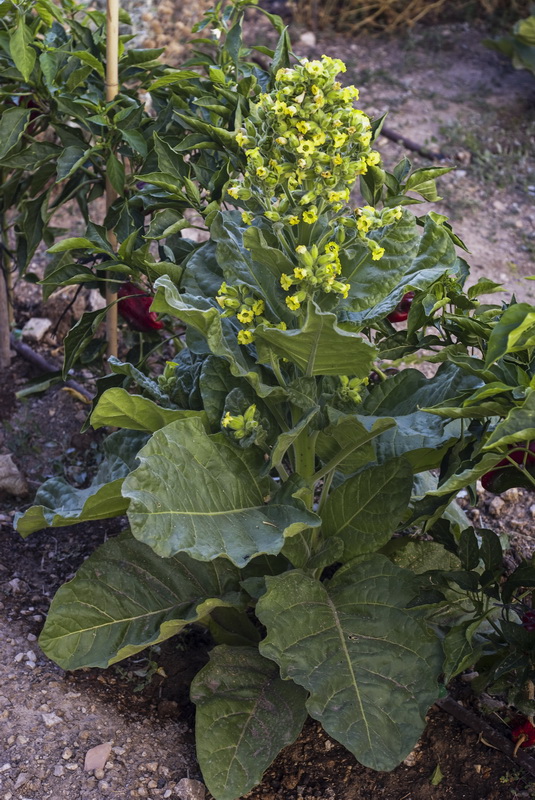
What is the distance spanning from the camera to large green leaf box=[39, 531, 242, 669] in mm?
1922

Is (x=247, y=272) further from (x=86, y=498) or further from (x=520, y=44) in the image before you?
(x=520, y=44)

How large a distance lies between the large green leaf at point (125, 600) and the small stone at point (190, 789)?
0.30 m

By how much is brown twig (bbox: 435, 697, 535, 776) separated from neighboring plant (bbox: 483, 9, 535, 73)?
4242mm

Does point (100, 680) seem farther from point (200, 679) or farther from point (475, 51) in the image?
point (475, 51)

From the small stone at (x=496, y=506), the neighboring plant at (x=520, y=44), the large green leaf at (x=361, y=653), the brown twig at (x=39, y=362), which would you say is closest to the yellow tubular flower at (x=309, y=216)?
the large green leaf at (x=361, y=653)

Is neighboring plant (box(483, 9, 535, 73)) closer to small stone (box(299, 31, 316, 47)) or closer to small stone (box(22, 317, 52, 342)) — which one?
small stone (box(299, 31, 316, 47))

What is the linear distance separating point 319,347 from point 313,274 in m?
0.13

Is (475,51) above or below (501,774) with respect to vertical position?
above

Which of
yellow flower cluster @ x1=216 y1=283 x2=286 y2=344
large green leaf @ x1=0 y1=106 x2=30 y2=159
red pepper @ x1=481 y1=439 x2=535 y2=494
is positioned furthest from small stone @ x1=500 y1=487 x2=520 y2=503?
large green leaf @ x1=0 y1=106 x2=30 y2=159

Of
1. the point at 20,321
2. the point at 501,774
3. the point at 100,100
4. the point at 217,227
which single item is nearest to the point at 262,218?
the point at 217,227

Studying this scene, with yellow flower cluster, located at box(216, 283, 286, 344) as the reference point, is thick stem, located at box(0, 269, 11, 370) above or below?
below

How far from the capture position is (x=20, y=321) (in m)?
3.48

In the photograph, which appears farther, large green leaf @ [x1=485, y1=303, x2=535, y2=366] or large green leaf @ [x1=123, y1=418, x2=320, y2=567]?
large green leaf @ [x1=123, y1=418, x2=320, y2=567]

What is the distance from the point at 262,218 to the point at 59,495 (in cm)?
83
